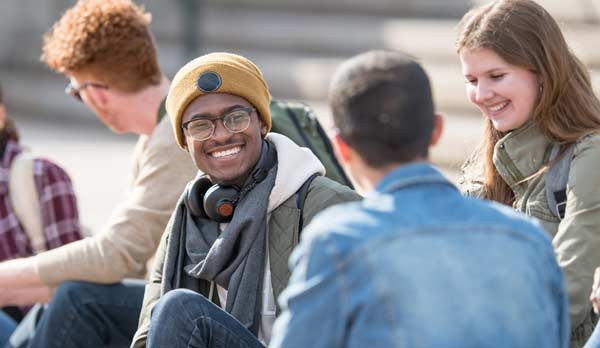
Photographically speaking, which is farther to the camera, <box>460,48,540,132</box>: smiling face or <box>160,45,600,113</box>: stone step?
<box>160,45,600,113</box>: stone step

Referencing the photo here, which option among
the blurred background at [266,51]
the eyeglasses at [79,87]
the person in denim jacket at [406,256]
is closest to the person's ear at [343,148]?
the person in denim jacket at [406,256]

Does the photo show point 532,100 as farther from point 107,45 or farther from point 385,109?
point 107,45

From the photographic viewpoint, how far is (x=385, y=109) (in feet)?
7.56

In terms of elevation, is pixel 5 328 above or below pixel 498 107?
below

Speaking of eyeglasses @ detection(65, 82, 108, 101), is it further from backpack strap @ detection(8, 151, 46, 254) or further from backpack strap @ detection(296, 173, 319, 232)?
backpack strap @ detection(296, 173, 319, 232)

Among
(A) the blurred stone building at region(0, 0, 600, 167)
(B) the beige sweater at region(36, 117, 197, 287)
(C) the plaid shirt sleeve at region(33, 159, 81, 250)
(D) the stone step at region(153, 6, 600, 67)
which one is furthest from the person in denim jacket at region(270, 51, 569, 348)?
(D) the stone step at region(153, 6, 600, 67)

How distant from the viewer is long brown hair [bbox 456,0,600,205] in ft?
10.9

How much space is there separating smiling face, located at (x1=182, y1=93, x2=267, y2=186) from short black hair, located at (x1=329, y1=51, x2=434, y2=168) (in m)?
1.03

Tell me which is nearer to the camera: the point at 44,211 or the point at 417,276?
the point at 417,276

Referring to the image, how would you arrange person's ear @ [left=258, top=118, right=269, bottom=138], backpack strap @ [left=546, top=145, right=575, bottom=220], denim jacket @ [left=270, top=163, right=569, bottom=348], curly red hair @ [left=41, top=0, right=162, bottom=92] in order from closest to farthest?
denim jacket @ [left=270, top=163, right=569, bottom=348]
backpack strap @ [left=546, top=145, right=575, bottom=220]
person's ear @ [left=258, top=118, right=269, bottom=138]
curly red hair @ [left=41, top=0, right=162, bottom=92]

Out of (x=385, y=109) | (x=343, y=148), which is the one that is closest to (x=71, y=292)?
(x=343, y=148)

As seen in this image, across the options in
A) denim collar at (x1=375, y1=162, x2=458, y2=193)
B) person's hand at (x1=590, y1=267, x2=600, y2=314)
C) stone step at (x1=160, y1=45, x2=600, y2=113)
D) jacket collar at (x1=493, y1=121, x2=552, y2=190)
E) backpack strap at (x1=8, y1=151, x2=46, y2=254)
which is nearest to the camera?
denim collar at (x1=375, y1=162, x2=458, y2=193)

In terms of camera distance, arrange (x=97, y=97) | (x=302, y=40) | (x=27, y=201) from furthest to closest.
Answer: (x=302, y=40)
(x=27, y=201)
(x=97, y=97)

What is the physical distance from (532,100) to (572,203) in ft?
1.15
